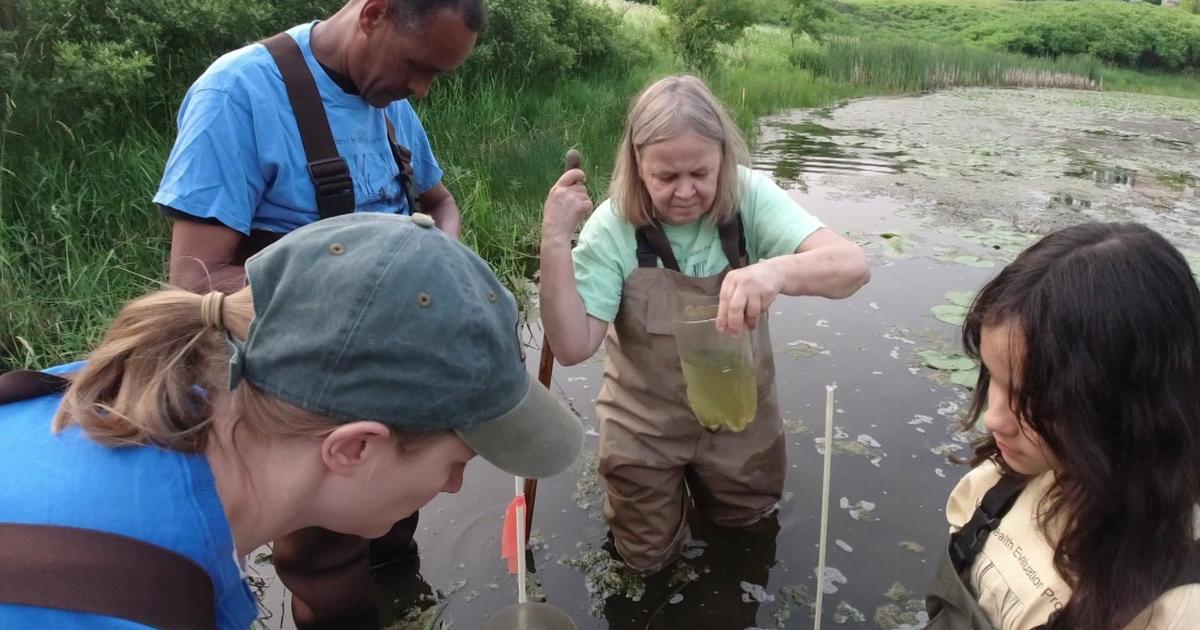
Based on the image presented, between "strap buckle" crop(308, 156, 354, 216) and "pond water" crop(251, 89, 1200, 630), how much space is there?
1.38 metres

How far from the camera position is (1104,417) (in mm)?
1410

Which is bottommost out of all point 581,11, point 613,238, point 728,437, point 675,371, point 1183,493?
point 728,437

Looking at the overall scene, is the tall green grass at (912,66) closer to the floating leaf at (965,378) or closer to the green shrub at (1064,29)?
the green shrub at (1064,29)

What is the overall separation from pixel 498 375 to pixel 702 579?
1.88m

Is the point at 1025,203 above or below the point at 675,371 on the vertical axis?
below

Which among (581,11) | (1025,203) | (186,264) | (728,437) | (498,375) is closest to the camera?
(498,375)

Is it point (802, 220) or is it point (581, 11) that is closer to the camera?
point (802, 220)

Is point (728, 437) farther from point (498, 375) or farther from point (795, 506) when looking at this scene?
point (498, 375)

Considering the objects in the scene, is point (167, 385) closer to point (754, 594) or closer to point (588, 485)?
point (754, 594)

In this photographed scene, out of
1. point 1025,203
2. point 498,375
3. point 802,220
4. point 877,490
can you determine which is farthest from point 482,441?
point 1025,203

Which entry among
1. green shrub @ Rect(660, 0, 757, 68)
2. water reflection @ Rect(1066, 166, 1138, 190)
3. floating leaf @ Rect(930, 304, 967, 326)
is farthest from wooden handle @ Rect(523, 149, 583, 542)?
green shrub @ Rect(660, 0, 757, 68)

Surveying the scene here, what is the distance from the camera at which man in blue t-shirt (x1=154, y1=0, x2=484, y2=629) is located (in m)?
1.84

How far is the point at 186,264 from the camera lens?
187 cm

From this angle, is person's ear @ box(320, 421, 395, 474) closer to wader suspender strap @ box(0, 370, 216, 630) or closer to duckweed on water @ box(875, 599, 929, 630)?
wader suspender strap @ box(0, 370, 216, 630)
